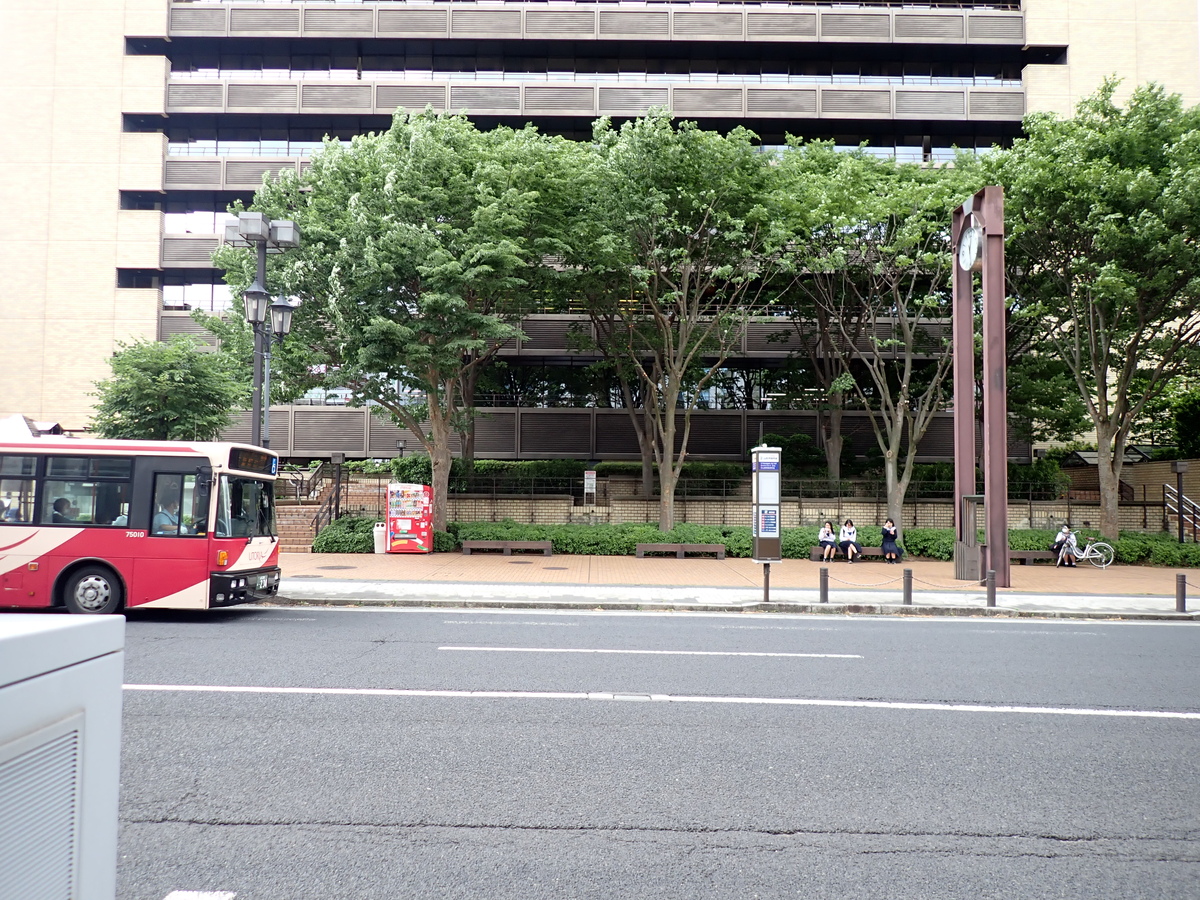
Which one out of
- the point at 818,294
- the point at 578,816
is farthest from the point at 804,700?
the point at 818,294

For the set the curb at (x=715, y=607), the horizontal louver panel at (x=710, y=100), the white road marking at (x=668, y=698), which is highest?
the horizontal louver panel at (x=710, y=100)

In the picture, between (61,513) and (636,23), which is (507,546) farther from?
(636,23)

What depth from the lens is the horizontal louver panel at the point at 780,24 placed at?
34.5 m

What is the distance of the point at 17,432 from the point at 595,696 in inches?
427

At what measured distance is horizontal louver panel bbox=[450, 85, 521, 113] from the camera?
1347 inches

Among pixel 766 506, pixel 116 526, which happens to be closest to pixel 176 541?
pixel 116 526

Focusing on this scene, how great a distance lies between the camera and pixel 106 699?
156 cm

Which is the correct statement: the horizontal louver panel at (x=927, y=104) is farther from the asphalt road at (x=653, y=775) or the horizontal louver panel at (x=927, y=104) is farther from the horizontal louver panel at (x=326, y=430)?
the asphalt road at (x=653, y=775)

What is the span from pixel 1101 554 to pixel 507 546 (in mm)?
16975

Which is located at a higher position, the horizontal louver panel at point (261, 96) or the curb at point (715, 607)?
the horizontal louver panel at point (261, 96)

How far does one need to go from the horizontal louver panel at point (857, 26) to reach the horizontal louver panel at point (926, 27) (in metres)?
0.52

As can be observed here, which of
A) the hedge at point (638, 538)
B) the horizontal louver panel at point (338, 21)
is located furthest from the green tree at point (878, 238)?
the horizontal louver panel at point (338, 21)

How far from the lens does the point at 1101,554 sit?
2259 centimetres

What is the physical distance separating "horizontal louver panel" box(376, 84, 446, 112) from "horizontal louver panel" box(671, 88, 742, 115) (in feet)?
33.2
